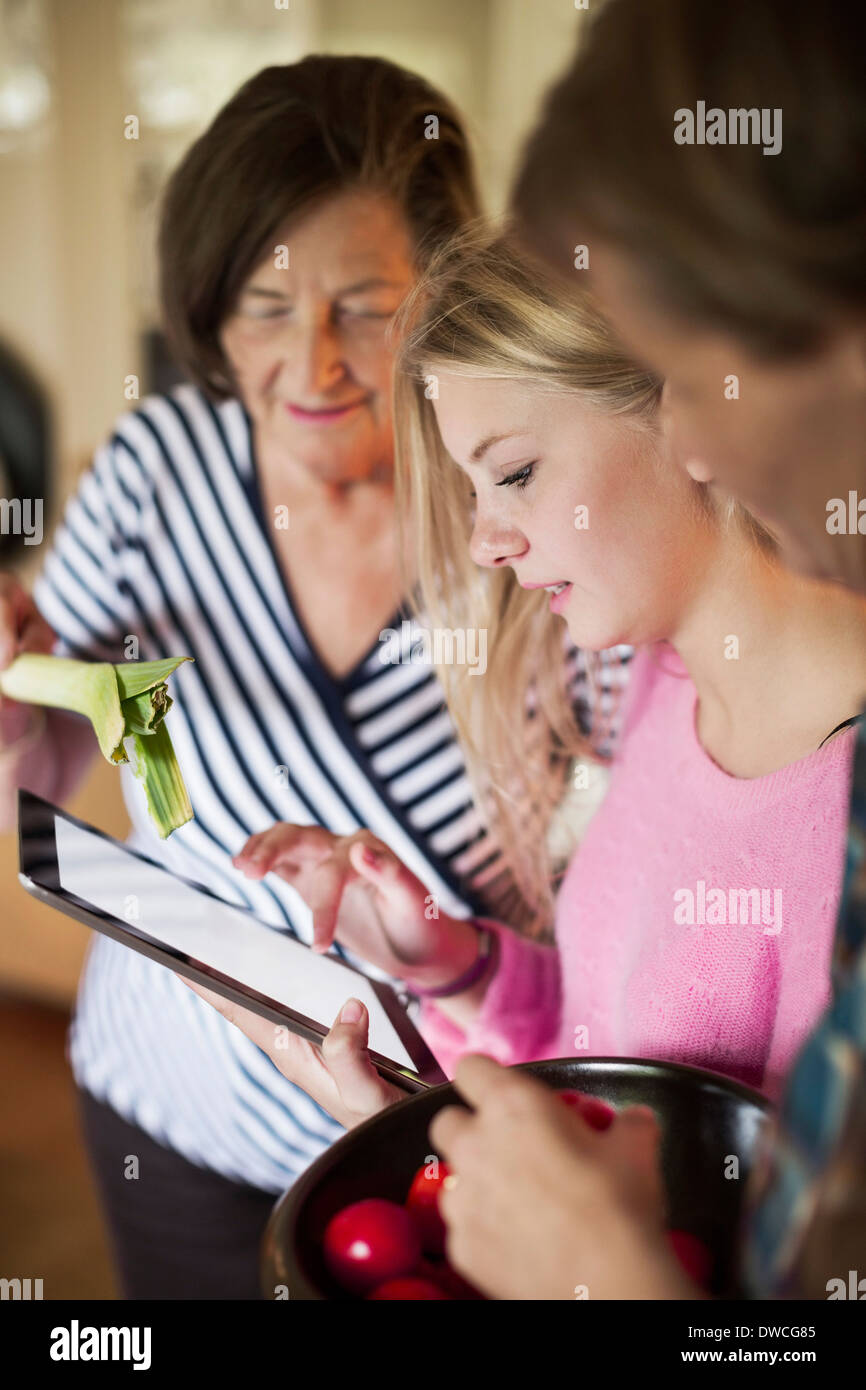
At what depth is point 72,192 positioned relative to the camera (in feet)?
8.43

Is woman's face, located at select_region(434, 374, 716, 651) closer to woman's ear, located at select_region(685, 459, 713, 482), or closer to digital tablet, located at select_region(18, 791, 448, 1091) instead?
woman's ear, located at select_region(685, 459, 713, 482)

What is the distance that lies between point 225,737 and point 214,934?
1.27 feet

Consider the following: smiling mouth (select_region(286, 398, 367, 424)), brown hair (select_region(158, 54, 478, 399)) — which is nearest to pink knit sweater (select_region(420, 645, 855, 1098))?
smiling mouth (select_region(286, 398, 367, 424))

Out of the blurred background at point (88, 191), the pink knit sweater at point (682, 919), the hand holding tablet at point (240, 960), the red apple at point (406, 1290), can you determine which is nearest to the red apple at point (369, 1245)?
the red apple at point (406, 1290)

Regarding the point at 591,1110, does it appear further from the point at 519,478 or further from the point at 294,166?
the point at 294,166

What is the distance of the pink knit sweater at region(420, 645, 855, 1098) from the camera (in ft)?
2.17

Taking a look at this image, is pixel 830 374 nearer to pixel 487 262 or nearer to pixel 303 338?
pixel 487 262

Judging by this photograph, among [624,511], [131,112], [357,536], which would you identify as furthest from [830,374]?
[131,112]

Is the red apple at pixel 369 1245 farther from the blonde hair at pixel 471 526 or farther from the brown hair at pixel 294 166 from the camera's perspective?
the brown hair at pixel 294 166

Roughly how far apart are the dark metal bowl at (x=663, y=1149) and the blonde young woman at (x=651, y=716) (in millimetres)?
70

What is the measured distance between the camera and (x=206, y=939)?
28.6 inches

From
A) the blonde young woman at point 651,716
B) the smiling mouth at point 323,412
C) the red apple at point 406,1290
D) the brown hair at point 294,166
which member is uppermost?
the brown hair at point 294,166

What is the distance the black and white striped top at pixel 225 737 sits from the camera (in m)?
1.08

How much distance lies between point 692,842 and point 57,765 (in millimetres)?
710
